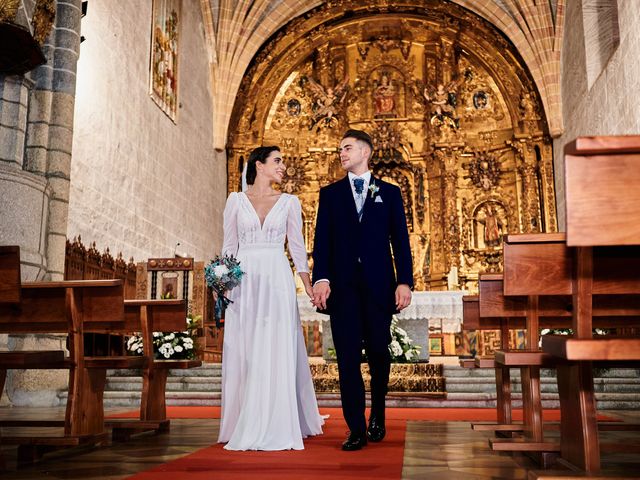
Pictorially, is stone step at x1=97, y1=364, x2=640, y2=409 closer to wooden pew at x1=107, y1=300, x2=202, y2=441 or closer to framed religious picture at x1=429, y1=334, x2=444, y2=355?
wooden pew at x1=107, y1=300, x2=202, y2=441

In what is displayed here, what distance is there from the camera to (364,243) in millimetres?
3998

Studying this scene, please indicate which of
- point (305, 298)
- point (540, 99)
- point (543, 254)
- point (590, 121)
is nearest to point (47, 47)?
point (305, 298)

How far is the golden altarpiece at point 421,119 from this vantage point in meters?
16.0

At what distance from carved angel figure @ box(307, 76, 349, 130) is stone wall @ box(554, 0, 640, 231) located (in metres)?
5.30

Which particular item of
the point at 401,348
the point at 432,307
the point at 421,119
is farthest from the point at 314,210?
the point at 401,348

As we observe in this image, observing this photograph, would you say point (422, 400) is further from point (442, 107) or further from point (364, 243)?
point (442, 107)

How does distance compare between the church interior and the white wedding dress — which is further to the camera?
the white wedding dress

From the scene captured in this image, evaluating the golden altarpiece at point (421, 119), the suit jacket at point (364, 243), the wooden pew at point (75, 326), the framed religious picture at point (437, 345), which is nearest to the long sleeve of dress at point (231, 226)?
the suit jacket at point (364, 243)

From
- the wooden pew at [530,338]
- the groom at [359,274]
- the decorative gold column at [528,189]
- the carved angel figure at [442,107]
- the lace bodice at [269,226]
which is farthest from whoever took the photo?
the carved angel figure at [442,107]

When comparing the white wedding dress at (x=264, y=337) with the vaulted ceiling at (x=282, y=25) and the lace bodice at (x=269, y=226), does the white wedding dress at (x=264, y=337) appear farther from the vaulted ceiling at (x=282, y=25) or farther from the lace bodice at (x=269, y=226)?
the vaulted ceiling at (x=282, y=25)

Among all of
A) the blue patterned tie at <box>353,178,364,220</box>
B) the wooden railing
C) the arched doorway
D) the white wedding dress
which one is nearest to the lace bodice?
the white wedding dress

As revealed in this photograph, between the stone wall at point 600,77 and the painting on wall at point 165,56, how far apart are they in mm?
7430

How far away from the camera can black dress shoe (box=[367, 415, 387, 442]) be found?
4117 mm

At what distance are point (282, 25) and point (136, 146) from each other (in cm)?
697
